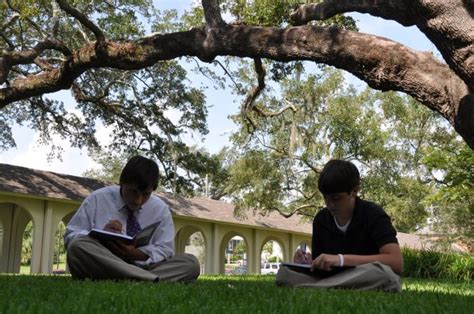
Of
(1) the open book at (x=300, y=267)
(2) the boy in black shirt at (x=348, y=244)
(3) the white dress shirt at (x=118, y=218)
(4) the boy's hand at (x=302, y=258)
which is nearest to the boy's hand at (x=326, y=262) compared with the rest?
(2) the boy in black shirt at (x=348, y=244)

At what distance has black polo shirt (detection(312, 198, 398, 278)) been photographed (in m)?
3.85

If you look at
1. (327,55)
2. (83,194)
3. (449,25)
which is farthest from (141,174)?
(83,194)

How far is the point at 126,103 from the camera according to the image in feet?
51.4

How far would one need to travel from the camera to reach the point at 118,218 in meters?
4.47

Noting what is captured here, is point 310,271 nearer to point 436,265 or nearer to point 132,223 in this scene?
point 132,223

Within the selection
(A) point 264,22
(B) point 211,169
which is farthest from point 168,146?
(A) point 264,22

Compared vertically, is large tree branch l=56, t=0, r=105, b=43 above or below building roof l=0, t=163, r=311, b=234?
above

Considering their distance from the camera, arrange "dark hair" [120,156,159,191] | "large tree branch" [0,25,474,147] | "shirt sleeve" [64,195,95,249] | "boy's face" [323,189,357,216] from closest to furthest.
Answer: "boy's face" [323,189,357,216] < "dark hair" [120,156,159,191] < "shirt sleeve" [64,195,95,249] < "large tree branch" [0,25,474,147]

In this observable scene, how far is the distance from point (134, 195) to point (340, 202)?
5.41 ft

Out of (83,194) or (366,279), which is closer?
(366,279)

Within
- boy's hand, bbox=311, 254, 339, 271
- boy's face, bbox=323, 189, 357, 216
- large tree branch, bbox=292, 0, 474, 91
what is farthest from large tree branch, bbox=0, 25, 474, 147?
boy's hand, bbox=311, 254, 339, 271

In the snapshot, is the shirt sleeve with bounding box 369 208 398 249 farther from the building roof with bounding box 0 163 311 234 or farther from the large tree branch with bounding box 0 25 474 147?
the building roof with bounding box 0 163 311 234

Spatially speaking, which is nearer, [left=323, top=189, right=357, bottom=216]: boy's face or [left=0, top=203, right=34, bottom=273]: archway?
[left=323, top=189, right=357, bottom=216]: boy's face

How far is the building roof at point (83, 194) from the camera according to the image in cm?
1714
